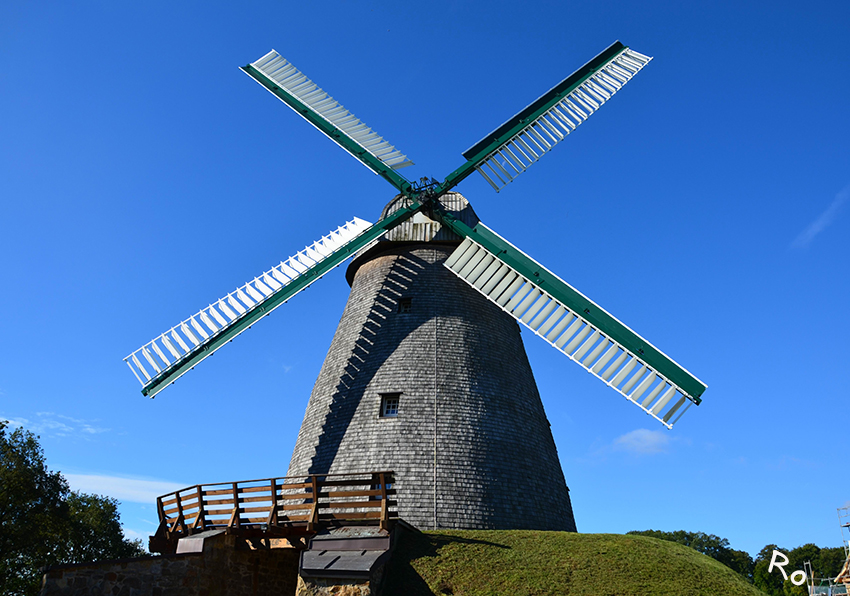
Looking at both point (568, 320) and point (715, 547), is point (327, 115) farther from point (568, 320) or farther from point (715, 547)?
point (715, 547)

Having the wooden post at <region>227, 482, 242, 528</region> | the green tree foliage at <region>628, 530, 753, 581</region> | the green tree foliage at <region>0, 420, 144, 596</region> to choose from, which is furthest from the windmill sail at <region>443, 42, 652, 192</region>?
the green tree foliage at <region>628, 530, 753, 581</region>

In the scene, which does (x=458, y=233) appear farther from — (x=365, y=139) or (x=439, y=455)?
(x=439, y=455)

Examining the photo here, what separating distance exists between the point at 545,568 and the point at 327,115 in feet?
46.8

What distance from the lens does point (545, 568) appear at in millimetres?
10867

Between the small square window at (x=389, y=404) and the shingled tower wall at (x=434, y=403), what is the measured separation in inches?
5.5

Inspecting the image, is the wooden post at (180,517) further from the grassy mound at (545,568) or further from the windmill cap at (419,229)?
the windmill cap at (419,229)

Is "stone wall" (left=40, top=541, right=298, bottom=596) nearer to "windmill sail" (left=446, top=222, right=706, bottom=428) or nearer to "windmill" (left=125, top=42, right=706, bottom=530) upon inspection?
"windmill" (left=125, top=42, right=706, bottom=530)

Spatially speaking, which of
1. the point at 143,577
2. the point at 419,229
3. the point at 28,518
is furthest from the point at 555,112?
the point at 28,518

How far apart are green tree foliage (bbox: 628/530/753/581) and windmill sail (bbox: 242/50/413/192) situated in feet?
195

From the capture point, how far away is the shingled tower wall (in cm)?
1330

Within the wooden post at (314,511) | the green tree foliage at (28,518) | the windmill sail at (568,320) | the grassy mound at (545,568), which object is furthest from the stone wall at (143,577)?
the green tree foliage at (28,518)

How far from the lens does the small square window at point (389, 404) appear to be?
14.4 meters

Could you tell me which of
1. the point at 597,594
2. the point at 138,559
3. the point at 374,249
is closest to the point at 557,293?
the point at 374,249

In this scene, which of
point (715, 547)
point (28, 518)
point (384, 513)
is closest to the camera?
point (384, 513)
